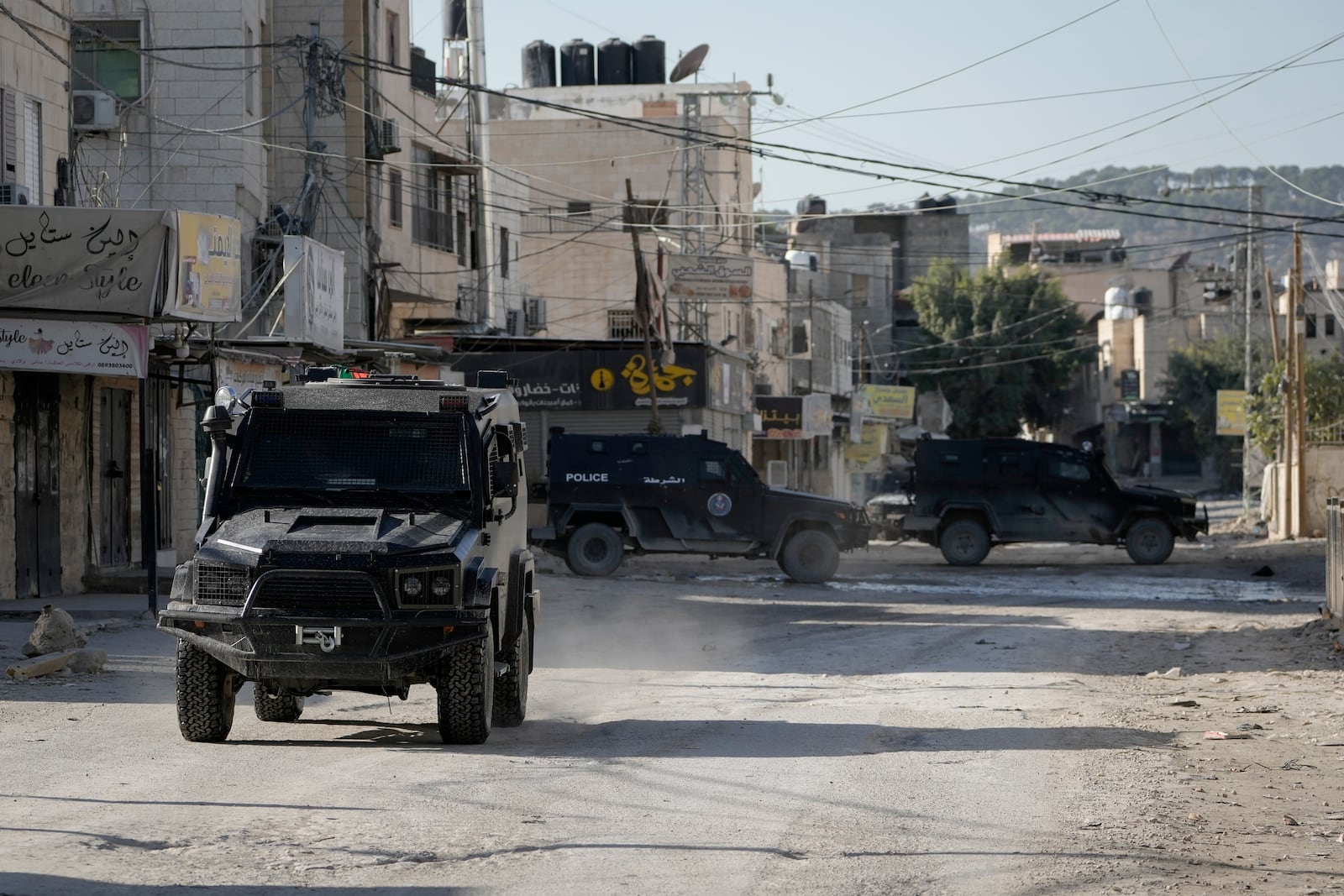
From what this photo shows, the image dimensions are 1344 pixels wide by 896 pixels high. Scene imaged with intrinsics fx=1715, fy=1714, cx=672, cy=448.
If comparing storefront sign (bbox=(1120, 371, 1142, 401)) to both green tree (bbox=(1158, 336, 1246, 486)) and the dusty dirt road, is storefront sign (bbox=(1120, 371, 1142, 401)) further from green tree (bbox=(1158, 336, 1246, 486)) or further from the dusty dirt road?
the dusty dirt road

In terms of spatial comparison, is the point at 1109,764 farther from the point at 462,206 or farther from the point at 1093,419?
the point at 1093,419

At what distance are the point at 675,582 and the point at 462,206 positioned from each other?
54.5ft

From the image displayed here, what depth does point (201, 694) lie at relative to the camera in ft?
33.0

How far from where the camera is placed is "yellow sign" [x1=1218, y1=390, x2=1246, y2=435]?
50094 millimetres

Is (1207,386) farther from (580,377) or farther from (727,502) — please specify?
(727,502)

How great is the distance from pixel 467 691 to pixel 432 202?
29388 millimetres

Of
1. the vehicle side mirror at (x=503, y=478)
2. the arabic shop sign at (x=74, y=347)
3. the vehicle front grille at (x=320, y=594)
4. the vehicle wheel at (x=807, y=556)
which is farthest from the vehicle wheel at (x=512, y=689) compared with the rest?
the vehicle wheel at (x=807, y=556)

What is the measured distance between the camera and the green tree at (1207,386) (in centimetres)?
7975

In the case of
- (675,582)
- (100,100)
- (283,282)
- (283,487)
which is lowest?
(675,582)

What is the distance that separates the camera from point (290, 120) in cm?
3241

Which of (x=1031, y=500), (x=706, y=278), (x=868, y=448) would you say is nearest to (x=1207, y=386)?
(x=868, y=448)

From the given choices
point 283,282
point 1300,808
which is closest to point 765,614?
point 283,282

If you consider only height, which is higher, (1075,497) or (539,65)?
(539,65)

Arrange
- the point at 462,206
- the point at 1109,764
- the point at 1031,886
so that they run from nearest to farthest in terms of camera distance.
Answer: the point at 1031,886, the point at 1109,764, the point at 462,206
